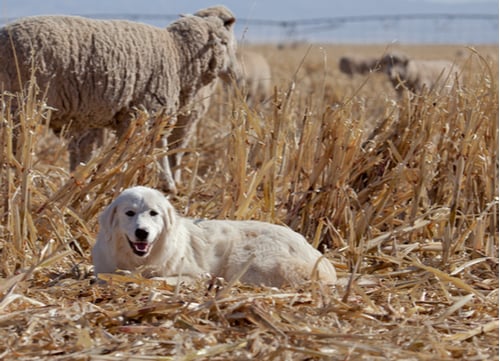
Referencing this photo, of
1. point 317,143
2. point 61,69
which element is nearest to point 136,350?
point 317,143

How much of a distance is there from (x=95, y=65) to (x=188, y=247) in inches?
105

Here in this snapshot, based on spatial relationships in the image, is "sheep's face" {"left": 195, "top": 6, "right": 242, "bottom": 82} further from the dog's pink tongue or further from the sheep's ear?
the dog's pink tongue

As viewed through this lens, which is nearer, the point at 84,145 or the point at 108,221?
the point at 108,221

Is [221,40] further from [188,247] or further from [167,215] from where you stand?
[167,215]

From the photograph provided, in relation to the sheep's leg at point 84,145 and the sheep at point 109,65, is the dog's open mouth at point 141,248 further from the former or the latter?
the sheep's leg at point 84,145

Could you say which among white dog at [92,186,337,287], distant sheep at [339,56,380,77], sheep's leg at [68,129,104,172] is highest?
white dog at [92,186,337,287]

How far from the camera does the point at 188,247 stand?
4.86 metres

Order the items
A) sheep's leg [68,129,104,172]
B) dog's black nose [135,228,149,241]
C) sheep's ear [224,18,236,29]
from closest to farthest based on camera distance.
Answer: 1. dog's black nose [135,228,149,241]
2. sheep's leg [68,129,104,172]
3. sheep's ear [224,18,236,29]

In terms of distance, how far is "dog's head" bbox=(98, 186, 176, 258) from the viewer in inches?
177

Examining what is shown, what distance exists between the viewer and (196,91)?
8.20 metres

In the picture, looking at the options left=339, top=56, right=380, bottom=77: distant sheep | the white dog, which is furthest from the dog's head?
left=339, top=56, right=380, bottom=77: distant sheep

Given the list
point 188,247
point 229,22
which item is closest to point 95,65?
point 229,22

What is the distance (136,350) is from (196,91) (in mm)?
4915

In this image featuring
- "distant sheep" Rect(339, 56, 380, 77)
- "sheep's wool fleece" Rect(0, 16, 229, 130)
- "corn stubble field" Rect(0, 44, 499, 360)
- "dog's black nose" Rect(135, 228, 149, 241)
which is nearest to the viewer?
"corn stubble field" Rect(0, 44, 499, 360)
